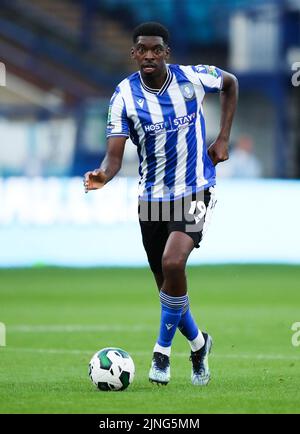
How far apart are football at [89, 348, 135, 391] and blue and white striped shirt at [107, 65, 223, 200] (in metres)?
1.12

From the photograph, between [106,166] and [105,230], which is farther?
[105,230]

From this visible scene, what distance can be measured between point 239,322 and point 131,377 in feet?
16.2

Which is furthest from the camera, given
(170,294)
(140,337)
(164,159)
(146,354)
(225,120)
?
(140,337)

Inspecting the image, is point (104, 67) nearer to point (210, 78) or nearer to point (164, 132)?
point (210, 78)

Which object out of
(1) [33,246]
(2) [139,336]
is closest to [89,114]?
(1) [33,246]

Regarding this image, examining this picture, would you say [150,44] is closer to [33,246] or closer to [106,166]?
[106,166]

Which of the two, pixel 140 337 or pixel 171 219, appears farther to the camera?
pixel 140 337

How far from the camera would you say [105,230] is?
60.8 feet

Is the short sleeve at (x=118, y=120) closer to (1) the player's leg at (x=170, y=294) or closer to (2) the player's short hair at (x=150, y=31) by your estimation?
(2) the player's short hair at (x=150, y=31)

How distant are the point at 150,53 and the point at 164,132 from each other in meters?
0.54

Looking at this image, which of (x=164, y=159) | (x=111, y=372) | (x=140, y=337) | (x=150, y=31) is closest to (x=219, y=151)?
(x=164, y=159)

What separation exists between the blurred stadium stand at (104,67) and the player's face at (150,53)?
12867mm

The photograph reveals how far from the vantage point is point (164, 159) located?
8.03 meters

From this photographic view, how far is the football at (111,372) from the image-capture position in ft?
25.0
